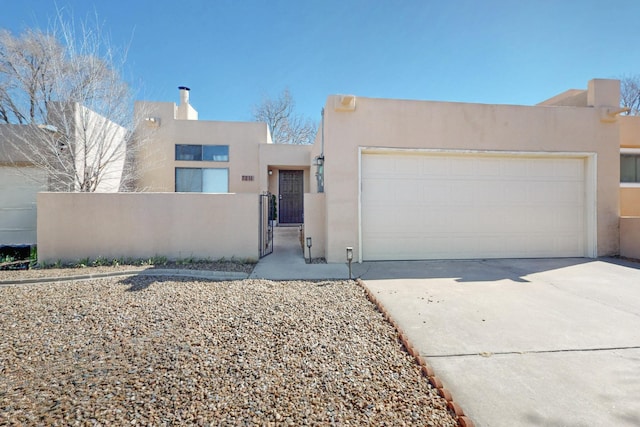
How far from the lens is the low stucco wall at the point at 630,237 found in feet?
19.8

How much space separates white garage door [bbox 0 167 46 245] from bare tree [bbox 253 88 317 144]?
46.9 ft

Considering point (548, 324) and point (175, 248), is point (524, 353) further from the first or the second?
point (175, 248)

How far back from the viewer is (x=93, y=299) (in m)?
3.65

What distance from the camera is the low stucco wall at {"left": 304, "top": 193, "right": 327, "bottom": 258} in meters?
6.21

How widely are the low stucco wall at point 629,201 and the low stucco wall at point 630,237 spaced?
1.86m

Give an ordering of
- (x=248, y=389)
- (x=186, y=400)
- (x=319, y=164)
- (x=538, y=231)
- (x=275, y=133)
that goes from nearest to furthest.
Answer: (x=186, y=400)
(x=248, y=389)
(x=538, y=231)
(x=319, y=164)
(x=275, y=133)

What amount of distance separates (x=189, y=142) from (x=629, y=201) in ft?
48.2

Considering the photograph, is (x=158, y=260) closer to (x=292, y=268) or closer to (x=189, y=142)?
(x=292, y=268)

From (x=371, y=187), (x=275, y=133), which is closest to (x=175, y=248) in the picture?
(x=371, y=187)

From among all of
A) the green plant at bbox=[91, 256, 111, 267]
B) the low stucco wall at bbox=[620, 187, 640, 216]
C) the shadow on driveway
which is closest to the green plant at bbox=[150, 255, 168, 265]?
the green plant at bbox=[91, 256, 111, 267]

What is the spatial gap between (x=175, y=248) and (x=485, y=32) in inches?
362

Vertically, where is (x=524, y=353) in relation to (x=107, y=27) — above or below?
below

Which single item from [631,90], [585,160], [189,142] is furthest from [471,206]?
[631,90]

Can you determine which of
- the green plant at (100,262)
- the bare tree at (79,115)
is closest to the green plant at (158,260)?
the green plant at (100,262)
